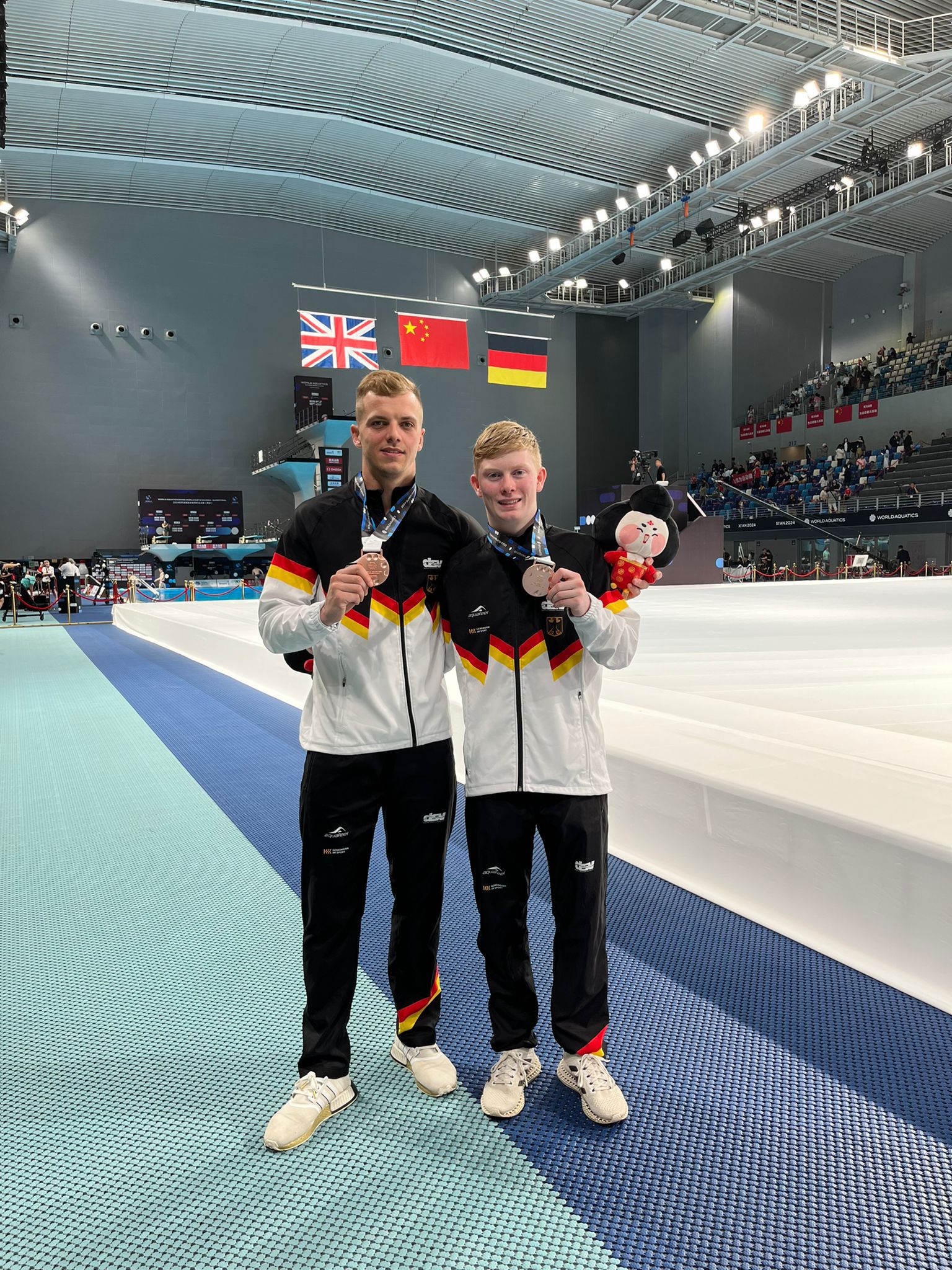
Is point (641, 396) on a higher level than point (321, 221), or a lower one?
lower

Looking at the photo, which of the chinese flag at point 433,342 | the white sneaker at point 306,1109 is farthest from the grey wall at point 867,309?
the white sneaker at point 306,1109

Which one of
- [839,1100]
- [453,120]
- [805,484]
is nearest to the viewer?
[839,1100]

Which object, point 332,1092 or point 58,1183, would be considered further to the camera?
point 332,1092

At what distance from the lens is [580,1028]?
5.53 ft

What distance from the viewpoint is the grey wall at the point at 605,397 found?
30422 mm

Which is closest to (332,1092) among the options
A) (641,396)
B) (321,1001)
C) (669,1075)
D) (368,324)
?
(321,1001)

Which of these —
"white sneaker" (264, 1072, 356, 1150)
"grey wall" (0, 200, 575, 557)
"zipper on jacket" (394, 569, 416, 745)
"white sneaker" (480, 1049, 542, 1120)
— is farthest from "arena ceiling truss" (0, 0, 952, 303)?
"white sneaker" (264, 1072, 356, 1150)

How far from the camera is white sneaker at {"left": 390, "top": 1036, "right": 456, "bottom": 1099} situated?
1.72m

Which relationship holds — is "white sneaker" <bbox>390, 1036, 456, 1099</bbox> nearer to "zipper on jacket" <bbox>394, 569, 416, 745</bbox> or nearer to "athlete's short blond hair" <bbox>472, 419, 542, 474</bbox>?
"zipper on jacket" <bbox>394, 569, 416, 745</bbox>

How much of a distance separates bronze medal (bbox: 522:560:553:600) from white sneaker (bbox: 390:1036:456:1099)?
3.36 feet

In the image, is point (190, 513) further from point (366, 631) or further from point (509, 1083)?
point (509, 1083)

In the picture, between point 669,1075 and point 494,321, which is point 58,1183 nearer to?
point 669,1075

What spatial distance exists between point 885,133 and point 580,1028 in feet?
80.9

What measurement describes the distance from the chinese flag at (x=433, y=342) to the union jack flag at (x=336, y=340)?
1180 mm
